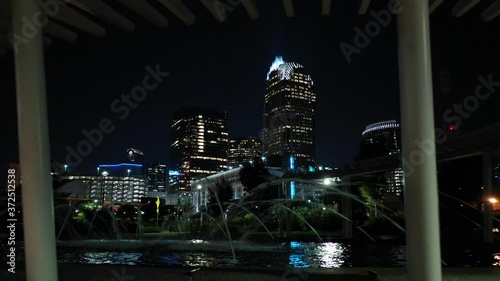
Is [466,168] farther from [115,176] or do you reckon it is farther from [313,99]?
[115,176]

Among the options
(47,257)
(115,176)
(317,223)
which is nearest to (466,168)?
(317,223)

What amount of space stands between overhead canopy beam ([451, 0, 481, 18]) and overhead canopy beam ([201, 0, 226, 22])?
6.51ft

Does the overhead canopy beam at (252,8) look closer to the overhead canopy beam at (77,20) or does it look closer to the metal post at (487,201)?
the overhead canopy beam at (77,20)

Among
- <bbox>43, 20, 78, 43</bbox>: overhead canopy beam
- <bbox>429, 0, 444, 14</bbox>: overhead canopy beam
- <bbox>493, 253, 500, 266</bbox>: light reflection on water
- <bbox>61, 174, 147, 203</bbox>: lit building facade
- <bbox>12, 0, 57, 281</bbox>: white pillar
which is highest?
<bbox>43, 20, 78, 43</bbox>: overhead canopy beam

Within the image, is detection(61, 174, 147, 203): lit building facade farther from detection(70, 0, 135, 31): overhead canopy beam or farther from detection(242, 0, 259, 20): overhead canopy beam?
detection(242, 0, 259, 20): overhead canopy beam

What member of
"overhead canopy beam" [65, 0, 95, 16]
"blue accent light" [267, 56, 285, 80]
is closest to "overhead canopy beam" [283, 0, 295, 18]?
"overhead canopy beam" [65, 0, 95, 16]

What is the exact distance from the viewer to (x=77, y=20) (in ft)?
12.8

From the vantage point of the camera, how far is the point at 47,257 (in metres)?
2.57

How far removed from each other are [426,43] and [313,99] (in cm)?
13997

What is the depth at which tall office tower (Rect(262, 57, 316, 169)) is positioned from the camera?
125m

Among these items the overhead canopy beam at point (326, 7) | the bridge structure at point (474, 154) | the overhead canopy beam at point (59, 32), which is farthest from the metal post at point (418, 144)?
the bridge structure at point (474, 154)

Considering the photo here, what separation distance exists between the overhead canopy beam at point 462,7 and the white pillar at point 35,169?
3.27 meters

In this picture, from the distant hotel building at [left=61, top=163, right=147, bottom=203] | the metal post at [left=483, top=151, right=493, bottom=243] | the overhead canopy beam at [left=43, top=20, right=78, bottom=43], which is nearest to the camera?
the overhead canopy beam at [left=43, top=20, right=78, bottom=43]

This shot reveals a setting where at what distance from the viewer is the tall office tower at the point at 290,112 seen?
409ft
